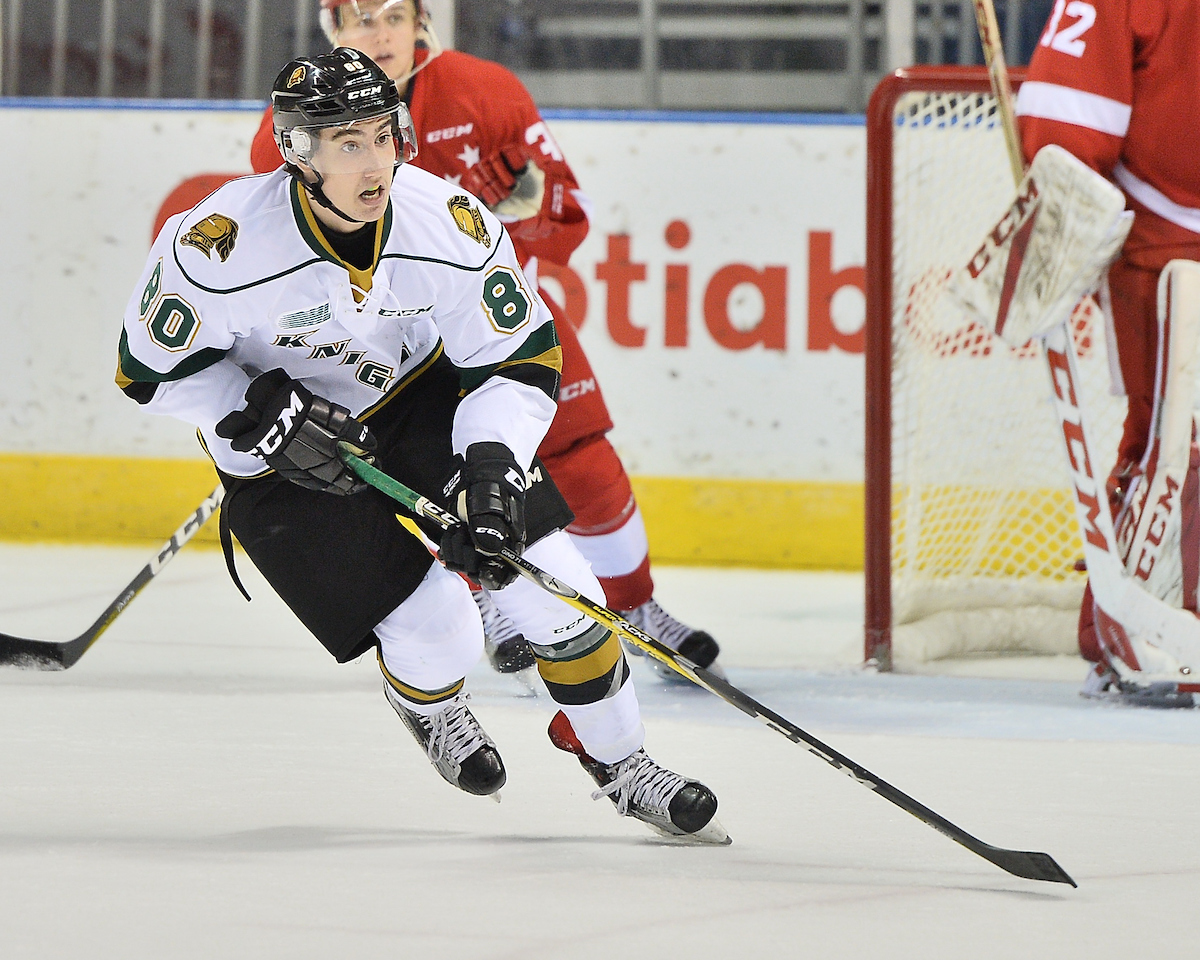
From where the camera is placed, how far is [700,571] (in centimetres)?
434

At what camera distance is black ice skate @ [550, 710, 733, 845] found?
6.41 ft

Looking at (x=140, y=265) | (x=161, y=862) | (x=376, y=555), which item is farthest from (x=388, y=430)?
(x=140, y=265)

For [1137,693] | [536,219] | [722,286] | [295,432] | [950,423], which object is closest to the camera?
[295,432]

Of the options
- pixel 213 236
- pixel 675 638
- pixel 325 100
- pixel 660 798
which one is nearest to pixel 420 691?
pixel 660 798

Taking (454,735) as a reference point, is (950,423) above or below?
above

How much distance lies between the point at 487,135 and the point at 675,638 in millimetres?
950

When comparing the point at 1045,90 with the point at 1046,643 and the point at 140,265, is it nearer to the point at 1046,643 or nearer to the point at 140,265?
the point at 1046,643

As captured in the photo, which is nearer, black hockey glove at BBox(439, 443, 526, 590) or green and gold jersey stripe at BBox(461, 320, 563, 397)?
black hockey glove at BBox(439, 443, 526, 590)

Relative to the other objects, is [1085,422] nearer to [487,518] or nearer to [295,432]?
[487,518]

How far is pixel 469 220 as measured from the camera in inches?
79.4

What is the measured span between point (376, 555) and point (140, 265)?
9.07 ft

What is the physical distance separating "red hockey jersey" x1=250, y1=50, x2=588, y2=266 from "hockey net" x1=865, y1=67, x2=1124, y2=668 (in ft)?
1.94

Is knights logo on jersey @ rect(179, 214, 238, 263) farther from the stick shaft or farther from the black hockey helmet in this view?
the stick shaft

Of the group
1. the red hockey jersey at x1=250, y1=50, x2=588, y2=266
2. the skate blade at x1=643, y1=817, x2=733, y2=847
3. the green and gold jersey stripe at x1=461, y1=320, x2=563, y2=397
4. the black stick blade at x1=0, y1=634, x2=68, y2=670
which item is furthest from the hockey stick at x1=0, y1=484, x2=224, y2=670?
the skate blade at x1=643, y1=817, x2=733, y2=847
